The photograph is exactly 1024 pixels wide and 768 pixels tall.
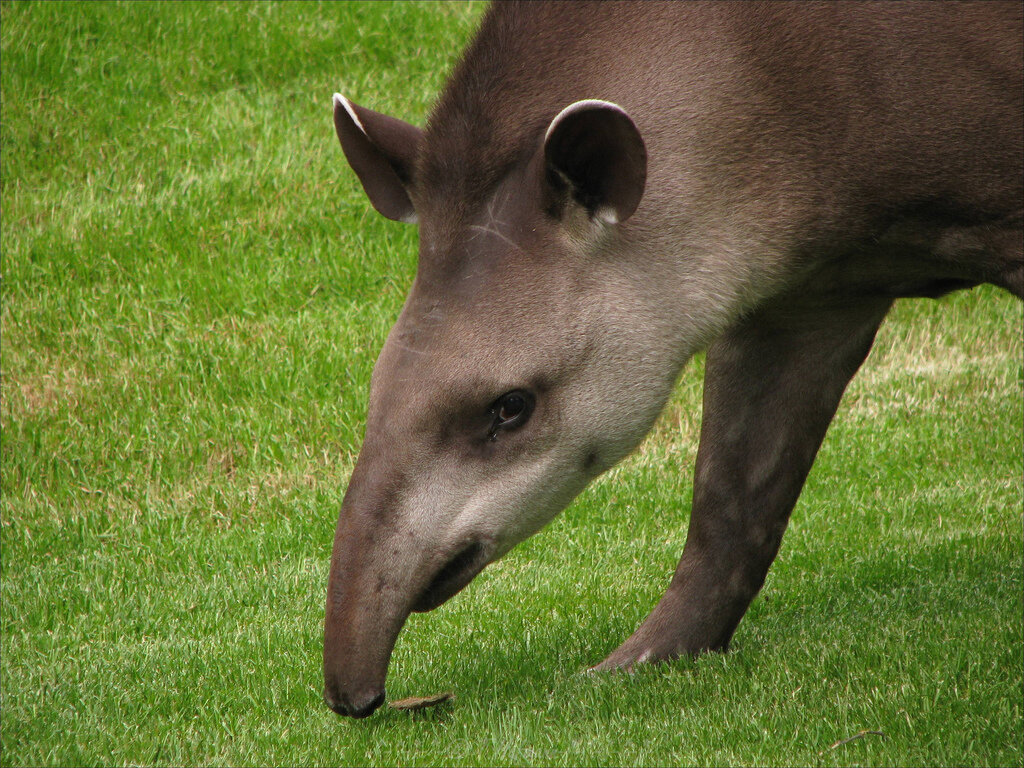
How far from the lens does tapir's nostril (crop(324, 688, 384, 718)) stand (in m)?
3.45

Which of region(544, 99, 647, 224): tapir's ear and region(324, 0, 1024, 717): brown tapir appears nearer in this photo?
region(544, 99, 647, 224): tapir's ear

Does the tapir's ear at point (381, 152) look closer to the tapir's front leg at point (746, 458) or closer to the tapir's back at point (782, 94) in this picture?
the tapir's back at point (782, 94)

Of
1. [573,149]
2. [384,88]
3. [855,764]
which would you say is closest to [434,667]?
[855,764]

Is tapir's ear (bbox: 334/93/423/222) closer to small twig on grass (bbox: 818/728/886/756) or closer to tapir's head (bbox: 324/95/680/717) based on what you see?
tapir's head (bbox: 324/95/680/717)

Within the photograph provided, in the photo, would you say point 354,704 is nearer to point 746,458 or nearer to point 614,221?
point 614,221

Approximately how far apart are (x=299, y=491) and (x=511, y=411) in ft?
10.4

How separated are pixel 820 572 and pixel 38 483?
12.8 ft

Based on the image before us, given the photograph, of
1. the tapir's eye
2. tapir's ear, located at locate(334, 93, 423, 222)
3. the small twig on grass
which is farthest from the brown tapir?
the small twig on grass

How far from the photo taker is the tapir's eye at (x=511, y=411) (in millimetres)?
3518

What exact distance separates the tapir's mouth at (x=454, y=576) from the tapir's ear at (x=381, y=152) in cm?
108

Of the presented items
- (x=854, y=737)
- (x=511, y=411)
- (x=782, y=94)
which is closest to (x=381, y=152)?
(x=511, y=411)

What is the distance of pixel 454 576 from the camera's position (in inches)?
141

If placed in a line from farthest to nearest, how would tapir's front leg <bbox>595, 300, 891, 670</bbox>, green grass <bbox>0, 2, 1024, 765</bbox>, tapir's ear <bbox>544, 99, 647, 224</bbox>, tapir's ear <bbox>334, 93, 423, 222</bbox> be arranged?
tapir's front leg <bbox>595, 300, 891, 670</bbox> < green grass <bbox>0, 2, 1024, 765</bbox> < tapir's ear <bbox>334, 93, 423, 222</bbox> < tapir's ear <bbox>544, 99, 647, 224</bbox>

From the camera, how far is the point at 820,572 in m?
5.34
